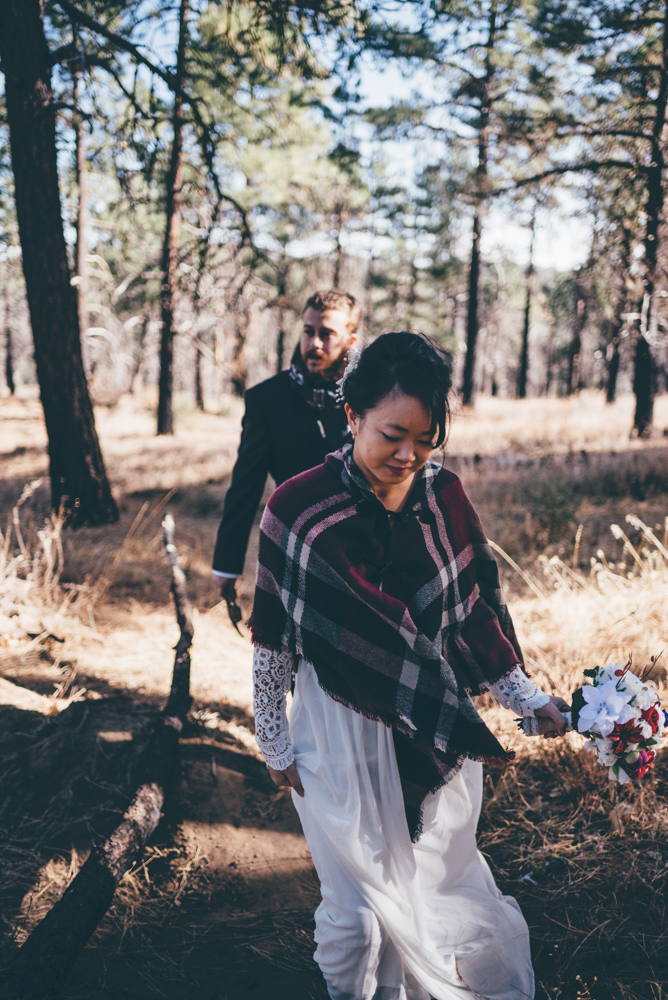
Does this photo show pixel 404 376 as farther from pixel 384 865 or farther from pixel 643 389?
pixel 643 389

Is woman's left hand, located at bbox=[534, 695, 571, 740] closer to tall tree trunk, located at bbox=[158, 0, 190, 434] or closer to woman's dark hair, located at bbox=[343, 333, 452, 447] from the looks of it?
Answer: woman's dark hair, located at bbox=[343, 333, 452, 447]

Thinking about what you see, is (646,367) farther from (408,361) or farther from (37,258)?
(408,361)

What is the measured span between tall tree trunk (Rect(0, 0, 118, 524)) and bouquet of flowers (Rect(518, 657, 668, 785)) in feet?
16.5

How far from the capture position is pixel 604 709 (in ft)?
5.28

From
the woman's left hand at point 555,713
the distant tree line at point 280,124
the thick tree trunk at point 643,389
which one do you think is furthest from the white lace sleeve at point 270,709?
the thick tree trunk at point 643,389

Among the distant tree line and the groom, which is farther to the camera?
the distant tree line

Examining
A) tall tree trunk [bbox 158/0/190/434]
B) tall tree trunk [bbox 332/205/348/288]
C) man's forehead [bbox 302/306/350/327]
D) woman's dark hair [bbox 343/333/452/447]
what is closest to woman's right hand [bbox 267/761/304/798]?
woman's dark hair [bbox 343/333/452/447]

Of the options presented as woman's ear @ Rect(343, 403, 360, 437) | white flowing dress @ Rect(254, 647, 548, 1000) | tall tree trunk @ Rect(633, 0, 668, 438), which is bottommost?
white flowing dress @ Rect(254, 647, 548, 1000)

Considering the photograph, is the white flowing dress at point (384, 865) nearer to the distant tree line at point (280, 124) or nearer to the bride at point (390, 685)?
the bride at point (390, 685)

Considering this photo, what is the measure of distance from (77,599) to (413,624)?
3852mm

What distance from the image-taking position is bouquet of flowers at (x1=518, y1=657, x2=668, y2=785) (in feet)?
5.24

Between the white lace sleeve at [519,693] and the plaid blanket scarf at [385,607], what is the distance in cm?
3

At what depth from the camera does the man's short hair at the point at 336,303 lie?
8.60ft

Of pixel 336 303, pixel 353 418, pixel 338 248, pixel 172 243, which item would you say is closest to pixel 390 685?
pixel 353 418
